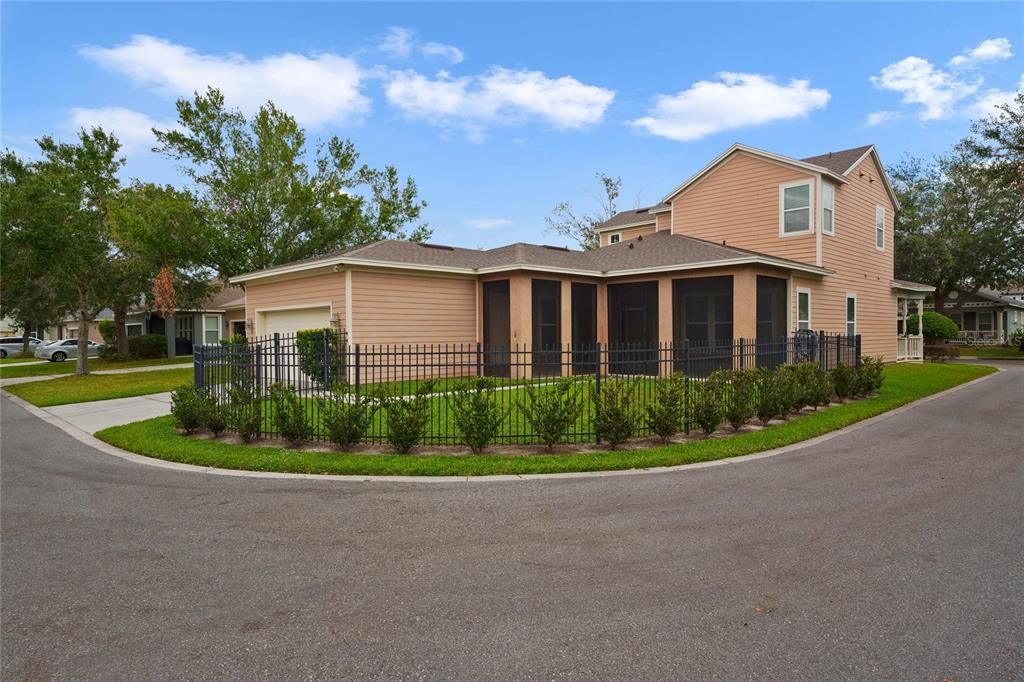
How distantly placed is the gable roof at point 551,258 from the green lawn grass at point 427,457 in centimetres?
733

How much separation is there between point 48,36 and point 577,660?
526 inches

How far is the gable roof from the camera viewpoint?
53.5ft

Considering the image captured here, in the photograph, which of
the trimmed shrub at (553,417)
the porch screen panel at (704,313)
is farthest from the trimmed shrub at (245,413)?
the porch screen panel at (704,313)

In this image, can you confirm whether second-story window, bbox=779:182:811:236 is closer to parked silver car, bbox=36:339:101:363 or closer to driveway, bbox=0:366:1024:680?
driveway, bbox=0:366:1024:680

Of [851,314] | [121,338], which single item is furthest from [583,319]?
[121,338]

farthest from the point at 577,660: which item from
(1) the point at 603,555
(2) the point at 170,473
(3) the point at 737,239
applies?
(3) the point at 737,239

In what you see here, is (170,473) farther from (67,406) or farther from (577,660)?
(67,406)

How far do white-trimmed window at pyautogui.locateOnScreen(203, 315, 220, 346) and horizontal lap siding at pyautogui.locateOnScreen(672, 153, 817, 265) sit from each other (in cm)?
2720

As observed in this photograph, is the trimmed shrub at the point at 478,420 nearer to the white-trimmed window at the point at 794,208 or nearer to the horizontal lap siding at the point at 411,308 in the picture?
the horizontal lap siding at the point at 411,308

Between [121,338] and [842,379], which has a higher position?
[121,338]

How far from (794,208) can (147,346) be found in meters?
32.2

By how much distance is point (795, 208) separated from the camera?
1883 centimetres

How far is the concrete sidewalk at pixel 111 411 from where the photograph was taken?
36.9 feet

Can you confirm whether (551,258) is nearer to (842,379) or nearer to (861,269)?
(842,379)
